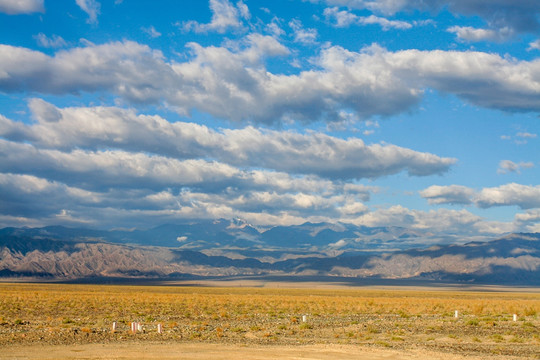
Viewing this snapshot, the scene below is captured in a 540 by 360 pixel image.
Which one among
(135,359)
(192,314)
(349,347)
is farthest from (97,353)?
(192,314)

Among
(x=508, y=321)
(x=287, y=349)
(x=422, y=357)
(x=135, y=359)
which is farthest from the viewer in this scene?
(x=508, y=321)

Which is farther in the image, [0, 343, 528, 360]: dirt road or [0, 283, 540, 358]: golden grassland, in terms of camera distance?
[0, 283, 540, 358]: golden grassland

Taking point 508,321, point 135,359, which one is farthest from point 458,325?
point 135,359

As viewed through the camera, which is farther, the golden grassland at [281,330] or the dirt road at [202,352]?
the golden grassland at [281,330]

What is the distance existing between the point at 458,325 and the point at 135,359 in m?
26.7

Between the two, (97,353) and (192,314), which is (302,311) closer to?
(192,314)

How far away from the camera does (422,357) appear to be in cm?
2675

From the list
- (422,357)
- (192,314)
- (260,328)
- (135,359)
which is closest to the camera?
(135,359)

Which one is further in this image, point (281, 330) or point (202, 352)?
point (281, 330)

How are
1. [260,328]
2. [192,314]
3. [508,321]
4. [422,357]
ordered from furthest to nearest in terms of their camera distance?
1. [192,314]
2. [508,321]
3. [260,328]
4. [422,357]

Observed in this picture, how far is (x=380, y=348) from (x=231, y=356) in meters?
8.26

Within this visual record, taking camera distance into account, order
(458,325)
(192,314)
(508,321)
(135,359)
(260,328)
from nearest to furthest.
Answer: (135,359), (260,328), (458,325), (508,321), (192,314)

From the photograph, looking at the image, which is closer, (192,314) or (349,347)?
(349,347)

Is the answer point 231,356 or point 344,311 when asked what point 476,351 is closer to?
point 231,356
